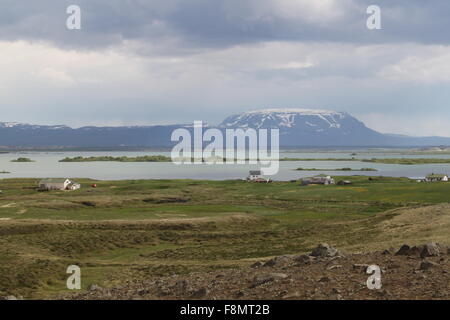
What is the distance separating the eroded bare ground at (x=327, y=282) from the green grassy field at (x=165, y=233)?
35.2 ft

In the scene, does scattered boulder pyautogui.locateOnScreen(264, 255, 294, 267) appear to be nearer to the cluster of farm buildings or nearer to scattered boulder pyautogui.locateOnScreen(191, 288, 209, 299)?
scattered boulder pyautogui.locateOnScreen(191, 288, 209, 299)

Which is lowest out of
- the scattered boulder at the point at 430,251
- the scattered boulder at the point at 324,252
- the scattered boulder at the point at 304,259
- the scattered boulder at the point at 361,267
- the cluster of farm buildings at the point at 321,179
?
the cluster of farm buildings at the point at 321,179

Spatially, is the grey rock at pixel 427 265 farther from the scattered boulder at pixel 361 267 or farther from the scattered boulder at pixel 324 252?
the scattered boulder at pixel 324 252

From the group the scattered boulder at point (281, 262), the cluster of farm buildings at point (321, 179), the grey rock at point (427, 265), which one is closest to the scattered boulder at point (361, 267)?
the grey rock at point (427, 265)

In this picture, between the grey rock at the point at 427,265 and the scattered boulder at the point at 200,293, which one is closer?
the scattered boulder at the point at 200,293

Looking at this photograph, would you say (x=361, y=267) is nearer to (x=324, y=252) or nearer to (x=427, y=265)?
(x=427, y=265)

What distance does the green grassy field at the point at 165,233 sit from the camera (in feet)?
107

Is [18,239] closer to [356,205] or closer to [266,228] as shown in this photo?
[266,228]

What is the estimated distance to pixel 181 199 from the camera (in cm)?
8806

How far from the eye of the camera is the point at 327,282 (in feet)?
55.1

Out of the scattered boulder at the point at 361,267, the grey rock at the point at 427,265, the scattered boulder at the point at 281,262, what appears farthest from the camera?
the scattered boulder at the point at 281,262

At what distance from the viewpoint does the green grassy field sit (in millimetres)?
32625

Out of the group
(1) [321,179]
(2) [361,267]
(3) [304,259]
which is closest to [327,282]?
(2) [361,267]
